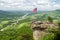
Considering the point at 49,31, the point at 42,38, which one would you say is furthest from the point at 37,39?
the point at 49,31

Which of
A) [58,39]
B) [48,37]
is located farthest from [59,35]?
[48,37]

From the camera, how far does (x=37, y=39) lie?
40469 millimetres

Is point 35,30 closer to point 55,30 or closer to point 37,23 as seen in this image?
point 37,23

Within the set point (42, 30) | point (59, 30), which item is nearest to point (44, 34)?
point (42, 30)

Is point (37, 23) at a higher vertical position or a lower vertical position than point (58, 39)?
higher

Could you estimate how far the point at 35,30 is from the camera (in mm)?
40969

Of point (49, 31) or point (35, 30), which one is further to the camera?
point (35, 30)

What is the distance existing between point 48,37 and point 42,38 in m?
1.47

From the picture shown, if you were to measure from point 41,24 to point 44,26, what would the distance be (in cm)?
81

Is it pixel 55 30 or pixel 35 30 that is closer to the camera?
pixel 55 30

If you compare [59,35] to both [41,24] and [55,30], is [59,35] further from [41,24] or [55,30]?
[41,24]

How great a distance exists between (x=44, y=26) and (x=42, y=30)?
1011mm

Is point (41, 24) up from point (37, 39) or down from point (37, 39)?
up

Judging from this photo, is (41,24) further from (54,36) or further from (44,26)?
(54,36)
